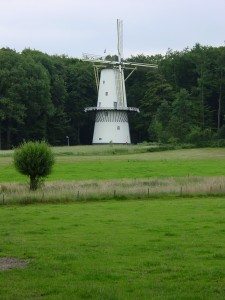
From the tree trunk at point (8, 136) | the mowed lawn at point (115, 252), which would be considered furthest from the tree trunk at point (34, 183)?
the tree trunk at point (8, 136)

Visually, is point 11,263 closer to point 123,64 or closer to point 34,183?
point 34,183

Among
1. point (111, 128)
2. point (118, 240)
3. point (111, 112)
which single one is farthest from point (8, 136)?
point (118, 240)

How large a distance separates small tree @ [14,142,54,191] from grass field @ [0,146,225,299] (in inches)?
38.1

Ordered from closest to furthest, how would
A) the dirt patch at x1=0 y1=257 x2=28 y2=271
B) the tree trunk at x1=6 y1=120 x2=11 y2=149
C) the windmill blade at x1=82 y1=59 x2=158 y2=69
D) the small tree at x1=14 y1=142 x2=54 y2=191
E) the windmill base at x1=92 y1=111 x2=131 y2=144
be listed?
the dirt patch at x1=0 y1=257 x2=28 y2=271
the small tree at x1=14 y1=142 x2=54 y2=191
the tree trunk at x1=6 y1=120 x2=11 y2=149
the windmill base at x1=92 y1=111 x2=131 y2=144
the windmill blade at x1=82 y1=59 x2=158 y2=69

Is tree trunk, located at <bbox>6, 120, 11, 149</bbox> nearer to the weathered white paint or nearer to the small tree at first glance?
the weathered white paint

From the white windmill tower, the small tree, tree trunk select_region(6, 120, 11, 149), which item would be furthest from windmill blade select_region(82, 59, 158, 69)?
the small tree

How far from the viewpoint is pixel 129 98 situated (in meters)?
120

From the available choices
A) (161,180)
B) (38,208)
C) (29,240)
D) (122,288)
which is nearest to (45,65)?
(161,180)

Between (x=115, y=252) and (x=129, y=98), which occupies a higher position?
(x=129, y=98)

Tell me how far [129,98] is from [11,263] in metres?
106

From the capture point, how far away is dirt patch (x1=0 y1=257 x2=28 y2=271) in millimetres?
14852

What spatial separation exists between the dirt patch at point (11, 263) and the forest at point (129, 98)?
78359 mm

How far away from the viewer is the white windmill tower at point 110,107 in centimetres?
10500

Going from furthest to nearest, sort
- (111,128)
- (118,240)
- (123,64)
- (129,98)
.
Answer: (129,98) < (123,64) < (111,128) < (118,240)
